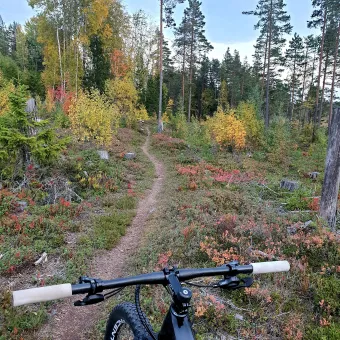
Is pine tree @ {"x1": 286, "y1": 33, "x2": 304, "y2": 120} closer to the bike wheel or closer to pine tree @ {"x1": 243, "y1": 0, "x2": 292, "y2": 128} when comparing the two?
pine tree @ {"x1": 243, "y1": 0, "x2": 292, "y2": 128}

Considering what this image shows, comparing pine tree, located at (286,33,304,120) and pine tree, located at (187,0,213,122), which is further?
pine tree, located at (286,33,304,120)

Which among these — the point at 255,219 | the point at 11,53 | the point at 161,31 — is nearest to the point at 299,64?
the point at 161,31

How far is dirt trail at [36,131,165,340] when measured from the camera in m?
4.85

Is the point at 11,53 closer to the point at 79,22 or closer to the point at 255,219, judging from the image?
the point at 79,22

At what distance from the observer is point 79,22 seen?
27.5m

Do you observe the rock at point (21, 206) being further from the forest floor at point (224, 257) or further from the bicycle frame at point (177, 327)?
the bicycle frame at point (177, 327)

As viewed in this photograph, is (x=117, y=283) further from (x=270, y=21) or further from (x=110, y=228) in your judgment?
(x=270, y=21)

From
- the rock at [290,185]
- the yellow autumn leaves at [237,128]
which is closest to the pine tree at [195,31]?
the yellow autumn leaves at [237,128]

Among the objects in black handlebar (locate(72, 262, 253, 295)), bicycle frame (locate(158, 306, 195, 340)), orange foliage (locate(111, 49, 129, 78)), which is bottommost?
bicycle frame (locate(158, 306, 195, 340))

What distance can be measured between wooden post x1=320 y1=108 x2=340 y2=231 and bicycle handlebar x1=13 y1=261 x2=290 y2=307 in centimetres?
605

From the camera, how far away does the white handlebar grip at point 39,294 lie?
5.14 feet

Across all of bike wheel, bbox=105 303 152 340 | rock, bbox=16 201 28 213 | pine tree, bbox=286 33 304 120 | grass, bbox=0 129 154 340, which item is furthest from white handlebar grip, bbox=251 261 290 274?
pine tree, bbox=286 33 304 120

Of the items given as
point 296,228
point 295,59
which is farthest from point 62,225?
point 295,59

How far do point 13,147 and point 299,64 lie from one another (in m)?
42.4
